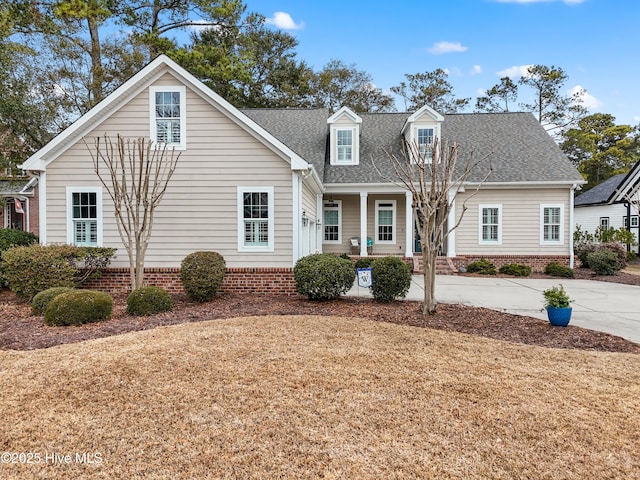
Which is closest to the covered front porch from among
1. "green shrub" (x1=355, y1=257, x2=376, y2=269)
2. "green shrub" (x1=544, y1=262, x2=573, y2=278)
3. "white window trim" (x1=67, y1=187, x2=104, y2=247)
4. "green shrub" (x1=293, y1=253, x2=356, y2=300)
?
"green shrub" (x1=355, y1=257, x2=376, y2=269)

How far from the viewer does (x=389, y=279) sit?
8.55 metres

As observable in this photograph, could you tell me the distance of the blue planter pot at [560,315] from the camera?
6.83 metres

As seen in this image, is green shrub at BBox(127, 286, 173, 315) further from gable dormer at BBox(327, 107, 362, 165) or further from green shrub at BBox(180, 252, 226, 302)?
gable dormer at BBox(327, 107, 362, 165)

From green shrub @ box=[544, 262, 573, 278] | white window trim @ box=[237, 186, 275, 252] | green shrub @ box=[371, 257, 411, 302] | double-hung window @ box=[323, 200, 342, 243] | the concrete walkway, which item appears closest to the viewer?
the concrete walkway

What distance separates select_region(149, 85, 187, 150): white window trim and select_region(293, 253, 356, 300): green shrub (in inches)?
177

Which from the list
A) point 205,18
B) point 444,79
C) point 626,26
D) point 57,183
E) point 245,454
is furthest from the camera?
point 444,79

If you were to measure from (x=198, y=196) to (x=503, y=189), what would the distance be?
39.1 feet

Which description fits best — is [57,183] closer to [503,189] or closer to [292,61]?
[503,189]

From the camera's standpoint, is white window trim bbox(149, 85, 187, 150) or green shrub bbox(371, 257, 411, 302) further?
white window trim bbox(149, 85, 187, 150)

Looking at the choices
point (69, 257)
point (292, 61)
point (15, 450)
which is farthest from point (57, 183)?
point (292, 61)

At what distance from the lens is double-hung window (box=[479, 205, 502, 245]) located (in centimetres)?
1602

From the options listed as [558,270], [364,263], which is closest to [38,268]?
[364,263]

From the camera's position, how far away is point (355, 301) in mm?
9039

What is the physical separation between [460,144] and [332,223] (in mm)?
6527
